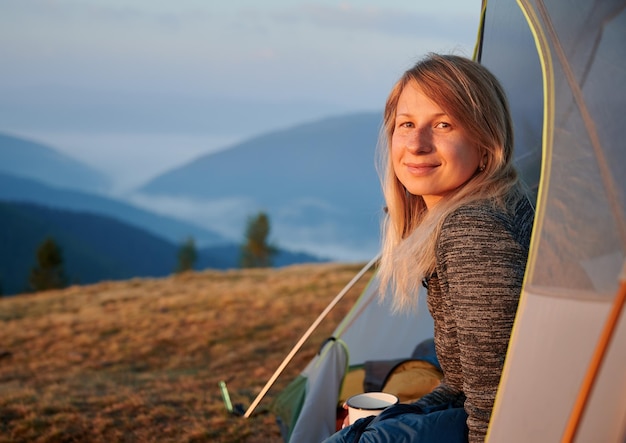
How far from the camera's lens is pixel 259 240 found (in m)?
42.5

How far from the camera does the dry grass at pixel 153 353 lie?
4.73 meters

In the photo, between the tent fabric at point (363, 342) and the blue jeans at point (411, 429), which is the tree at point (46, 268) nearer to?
the tent fabric at point (363, 342)

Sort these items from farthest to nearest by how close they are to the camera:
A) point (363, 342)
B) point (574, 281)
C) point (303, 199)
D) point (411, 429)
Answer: point (303, 199)
point (363, 342)
point (411, 429)
point (574, 281)

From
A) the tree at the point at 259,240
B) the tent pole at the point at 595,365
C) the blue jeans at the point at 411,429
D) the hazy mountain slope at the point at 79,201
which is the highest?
the tent pole at the point at 595,365

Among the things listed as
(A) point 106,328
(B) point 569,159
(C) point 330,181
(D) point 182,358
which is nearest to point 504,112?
(B) point 569,159

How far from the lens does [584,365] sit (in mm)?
1868

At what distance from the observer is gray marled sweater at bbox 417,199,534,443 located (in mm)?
2039

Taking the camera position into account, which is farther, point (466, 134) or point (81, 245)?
point (81, 245)

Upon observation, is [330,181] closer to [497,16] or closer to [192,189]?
[192,189]

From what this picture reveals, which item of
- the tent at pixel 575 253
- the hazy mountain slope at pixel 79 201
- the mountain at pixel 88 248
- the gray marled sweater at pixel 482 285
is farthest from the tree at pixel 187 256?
the hazy mountain slope at pixel 79 201

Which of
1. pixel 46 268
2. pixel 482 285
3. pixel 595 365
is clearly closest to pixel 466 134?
pixel 482 285

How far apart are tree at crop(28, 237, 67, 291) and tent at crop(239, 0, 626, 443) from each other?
41017 millimetres

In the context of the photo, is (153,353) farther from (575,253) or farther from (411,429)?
(575,253)

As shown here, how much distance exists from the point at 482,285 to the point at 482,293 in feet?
0.08
